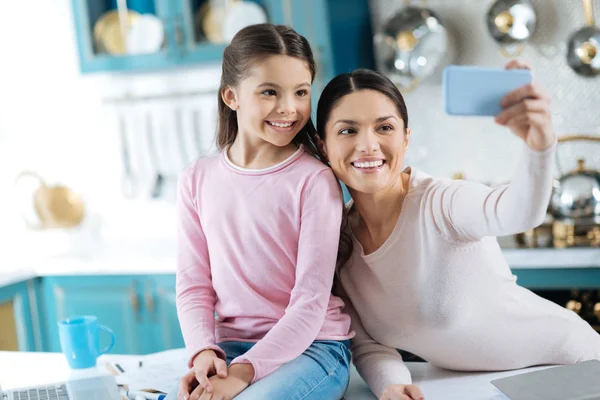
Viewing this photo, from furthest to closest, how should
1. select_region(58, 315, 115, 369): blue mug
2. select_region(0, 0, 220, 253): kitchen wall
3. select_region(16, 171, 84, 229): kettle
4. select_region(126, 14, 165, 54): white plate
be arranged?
select_region(0, 0, 220, 253): kitchen wall
select_region(16, 171, 84, 229): kettle
select_region(126, 14, 165, 54): white plate
select_region(58, 315, 115, 369): blue mug

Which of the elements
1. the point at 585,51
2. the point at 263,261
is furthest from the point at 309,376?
the point at 585,51

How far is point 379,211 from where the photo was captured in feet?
4.47

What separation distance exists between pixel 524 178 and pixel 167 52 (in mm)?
2143

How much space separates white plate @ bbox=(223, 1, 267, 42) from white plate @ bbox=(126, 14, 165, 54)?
375 mm

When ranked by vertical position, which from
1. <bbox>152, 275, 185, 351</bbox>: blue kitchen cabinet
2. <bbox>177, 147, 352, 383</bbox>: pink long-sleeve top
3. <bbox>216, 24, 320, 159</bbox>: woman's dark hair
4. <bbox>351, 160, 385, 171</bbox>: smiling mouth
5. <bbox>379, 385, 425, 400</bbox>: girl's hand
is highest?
<bbox>216, 24, 320, 159</bbox>: woman's dark hair

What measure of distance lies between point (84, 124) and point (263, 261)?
2.46 m

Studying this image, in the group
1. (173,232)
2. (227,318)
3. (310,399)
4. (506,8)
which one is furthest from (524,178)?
Result: (173,232)

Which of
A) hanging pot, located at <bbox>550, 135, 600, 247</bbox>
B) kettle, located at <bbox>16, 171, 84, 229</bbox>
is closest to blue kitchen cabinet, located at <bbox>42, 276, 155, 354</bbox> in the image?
kettle, located at <bbox>16, 171, 84, 229</bbox>

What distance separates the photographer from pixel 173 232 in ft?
11.2

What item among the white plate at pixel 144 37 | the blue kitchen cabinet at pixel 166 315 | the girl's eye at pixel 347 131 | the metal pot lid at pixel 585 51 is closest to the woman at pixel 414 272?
the girl's eye at pixel 347 131

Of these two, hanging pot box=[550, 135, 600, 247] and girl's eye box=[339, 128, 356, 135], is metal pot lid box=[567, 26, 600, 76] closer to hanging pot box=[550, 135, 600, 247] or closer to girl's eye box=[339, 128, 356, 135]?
hanging pot box=[550, 135, 600, 247]

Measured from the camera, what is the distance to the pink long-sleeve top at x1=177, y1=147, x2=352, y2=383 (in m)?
1.29

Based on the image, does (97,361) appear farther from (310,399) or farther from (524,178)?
(524,178)

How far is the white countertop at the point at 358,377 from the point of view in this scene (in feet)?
4.16
